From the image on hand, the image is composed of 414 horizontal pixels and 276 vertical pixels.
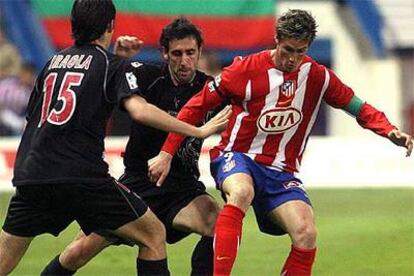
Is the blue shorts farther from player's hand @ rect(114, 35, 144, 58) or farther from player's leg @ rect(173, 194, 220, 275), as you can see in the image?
player's hand @ rect(114, 35, 144, 58)

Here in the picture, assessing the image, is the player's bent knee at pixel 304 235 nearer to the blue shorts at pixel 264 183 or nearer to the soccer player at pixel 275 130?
the soccer player at pixel 275 130

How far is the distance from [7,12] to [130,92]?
56.9 ft

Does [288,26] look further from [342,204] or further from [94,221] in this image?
[342,204]

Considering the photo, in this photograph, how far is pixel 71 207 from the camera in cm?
767

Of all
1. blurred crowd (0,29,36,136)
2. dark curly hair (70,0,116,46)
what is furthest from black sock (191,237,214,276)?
blurred crowd (0,29,36,136)

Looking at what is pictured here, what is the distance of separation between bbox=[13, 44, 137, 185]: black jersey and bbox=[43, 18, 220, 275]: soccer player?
3.90 feet

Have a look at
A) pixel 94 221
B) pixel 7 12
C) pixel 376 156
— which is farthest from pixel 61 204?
pixel 7 12

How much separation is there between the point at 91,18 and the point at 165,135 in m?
1.61

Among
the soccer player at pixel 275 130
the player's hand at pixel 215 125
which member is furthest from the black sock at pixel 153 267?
the player's hand at pixel 215 125

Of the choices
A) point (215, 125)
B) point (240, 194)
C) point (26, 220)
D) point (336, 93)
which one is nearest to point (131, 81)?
point (215, 125)

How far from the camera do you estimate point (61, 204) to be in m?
7.66

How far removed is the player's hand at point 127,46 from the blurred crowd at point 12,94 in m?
13.4

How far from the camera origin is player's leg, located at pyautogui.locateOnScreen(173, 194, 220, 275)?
8.77 metres

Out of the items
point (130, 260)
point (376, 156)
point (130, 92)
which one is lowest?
point (376, 156)
